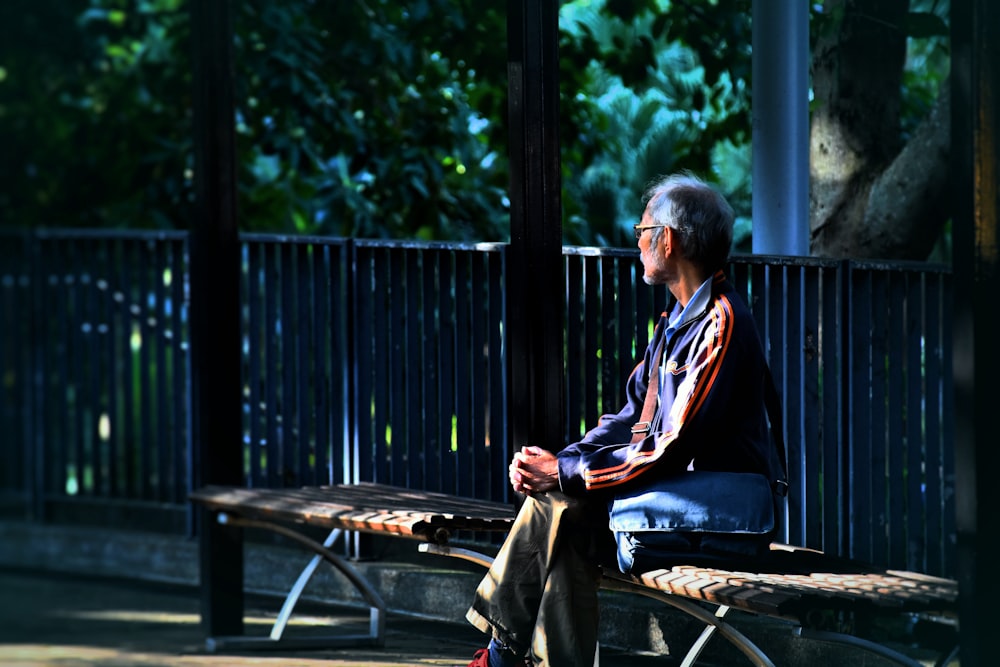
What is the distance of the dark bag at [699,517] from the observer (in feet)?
11.5

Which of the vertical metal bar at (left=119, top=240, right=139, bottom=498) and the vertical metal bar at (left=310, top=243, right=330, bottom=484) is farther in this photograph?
the vertical metal bar at (left=119, top=240, right=139, bottom=498)

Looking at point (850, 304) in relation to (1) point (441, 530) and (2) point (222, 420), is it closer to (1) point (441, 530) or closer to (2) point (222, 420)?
(1) point (441, 530)

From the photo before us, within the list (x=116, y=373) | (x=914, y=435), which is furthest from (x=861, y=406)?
(x=116, y=373)

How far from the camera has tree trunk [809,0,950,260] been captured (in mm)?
5719

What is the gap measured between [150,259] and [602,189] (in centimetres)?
1811

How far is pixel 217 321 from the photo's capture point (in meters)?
5.18

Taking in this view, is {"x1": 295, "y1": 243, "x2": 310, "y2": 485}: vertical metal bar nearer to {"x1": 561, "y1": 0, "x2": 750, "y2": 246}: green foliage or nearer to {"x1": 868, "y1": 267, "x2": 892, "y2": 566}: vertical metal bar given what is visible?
{"x1": 561, "y1": 0, "x2": 750, "y2": 246}: green foliage

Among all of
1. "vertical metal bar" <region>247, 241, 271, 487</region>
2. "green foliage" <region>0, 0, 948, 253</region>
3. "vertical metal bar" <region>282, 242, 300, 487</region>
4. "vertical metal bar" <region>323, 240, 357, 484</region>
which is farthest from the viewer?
"green foliage" <region>0, 0, 948, 253</region>

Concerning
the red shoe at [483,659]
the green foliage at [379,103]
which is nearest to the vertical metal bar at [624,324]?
the red shoe at [483,659]

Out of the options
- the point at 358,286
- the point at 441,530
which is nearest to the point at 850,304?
the point at 441,530

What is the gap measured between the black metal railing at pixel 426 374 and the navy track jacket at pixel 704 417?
856mm

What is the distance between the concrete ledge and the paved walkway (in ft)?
0.27

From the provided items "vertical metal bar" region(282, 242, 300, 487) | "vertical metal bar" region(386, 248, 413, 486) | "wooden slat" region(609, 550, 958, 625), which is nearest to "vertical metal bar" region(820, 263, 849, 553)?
"wooden slat" region(609, 550, 958, 625)

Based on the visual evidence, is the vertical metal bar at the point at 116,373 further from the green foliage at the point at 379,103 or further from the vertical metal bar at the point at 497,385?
the vertical metal bar at the point at 497,385
